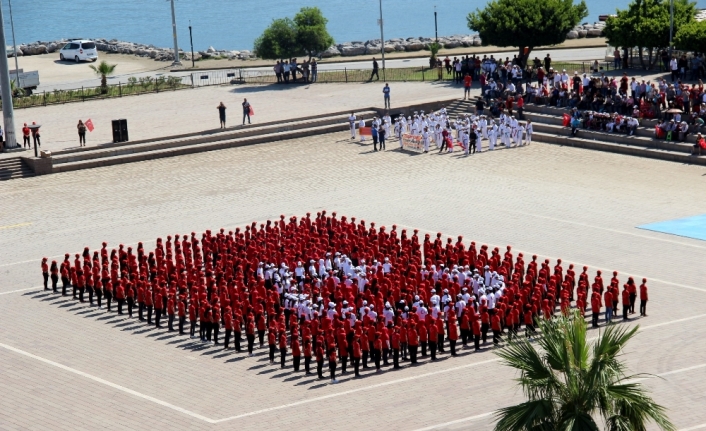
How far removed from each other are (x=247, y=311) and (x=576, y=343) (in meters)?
12.7

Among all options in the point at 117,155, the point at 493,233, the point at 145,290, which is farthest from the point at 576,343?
the point at 117,155

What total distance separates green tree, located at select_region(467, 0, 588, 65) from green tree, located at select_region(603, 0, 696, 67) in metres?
1.93

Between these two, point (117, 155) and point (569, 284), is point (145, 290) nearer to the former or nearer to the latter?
point (569, 284)

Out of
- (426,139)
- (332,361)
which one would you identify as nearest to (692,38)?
(426,139)

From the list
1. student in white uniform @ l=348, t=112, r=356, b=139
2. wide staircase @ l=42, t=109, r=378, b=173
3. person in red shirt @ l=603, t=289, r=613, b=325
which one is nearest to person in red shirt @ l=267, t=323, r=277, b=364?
person in red shirt @ l=603, t=289, r=613, b=325

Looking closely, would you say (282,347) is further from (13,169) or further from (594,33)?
(594,33)

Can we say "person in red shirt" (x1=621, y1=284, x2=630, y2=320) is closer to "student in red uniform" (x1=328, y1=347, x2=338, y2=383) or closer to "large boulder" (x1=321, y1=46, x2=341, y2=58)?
"student in red uniform" (x1=328, y1=347, x2=338, y2=383)

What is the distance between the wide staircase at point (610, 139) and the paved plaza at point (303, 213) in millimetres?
478

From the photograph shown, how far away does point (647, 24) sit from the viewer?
48500mm

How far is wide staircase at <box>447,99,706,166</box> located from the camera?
39.0 m

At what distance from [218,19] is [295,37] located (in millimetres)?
113953

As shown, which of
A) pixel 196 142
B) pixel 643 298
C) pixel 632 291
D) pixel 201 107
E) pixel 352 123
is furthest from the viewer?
pixel 201 107

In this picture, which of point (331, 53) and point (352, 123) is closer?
point (352, 123)

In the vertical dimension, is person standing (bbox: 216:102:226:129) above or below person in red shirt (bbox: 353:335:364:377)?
above
